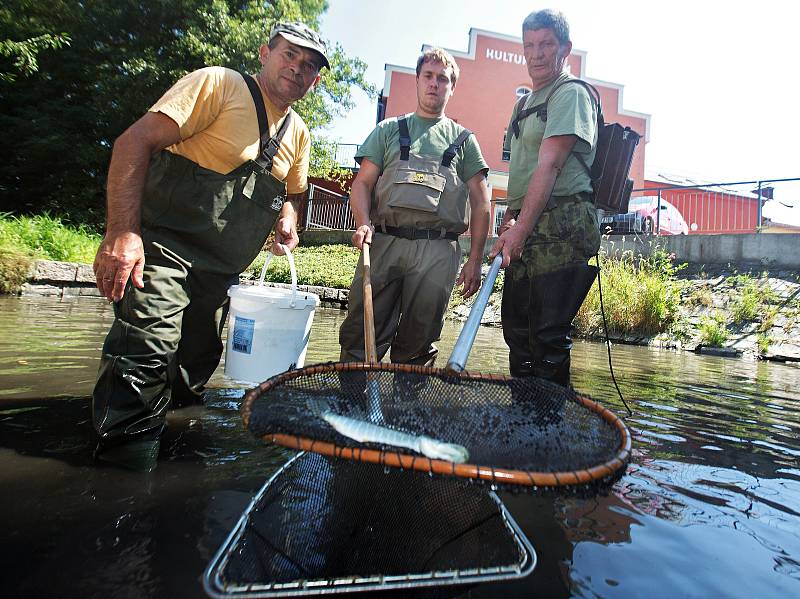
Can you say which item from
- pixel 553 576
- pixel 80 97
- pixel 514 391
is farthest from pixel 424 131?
pixel 80 97

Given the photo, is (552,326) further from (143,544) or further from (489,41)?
(489,41)

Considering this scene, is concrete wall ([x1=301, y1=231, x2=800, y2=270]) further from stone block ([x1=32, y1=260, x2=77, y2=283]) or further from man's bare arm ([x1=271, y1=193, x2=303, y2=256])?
man's bare arm ([x1=271, y1=193, x2=303, y2=256])

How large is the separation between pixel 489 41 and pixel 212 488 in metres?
24.9

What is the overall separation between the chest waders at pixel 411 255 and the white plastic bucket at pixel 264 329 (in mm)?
380

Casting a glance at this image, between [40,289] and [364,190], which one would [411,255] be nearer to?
[364,190]

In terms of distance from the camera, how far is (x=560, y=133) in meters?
2.53

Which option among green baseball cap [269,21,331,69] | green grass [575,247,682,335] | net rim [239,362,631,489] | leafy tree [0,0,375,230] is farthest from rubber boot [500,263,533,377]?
leafy tree [0,0,375,230]

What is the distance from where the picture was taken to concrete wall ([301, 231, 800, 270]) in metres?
9.49

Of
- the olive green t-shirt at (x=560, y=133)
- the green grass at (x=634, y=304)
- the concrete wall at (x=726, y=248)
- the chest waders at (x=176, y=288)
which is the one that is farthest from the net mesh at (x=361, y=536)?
the concrete wall at (x=726, y=248)

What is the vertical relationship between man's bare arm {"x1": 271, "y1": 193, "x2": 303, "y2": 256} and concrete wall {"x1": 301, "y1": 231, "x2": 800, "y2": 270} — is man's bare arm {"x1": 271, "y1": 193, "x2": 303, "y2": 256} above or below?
below

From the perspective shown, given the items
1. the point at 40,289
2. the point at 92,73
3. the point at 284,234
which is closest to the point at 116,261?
the point at 284,234

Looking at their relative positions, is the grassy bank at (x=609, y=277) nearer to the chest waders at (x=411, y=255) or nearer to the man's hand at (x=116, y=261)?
the chest waders at (x=411, y=255)

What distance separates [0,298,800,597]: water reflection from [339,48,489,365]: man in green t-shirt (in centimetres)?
102

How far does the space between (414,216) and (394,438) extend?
1937 millimetres
